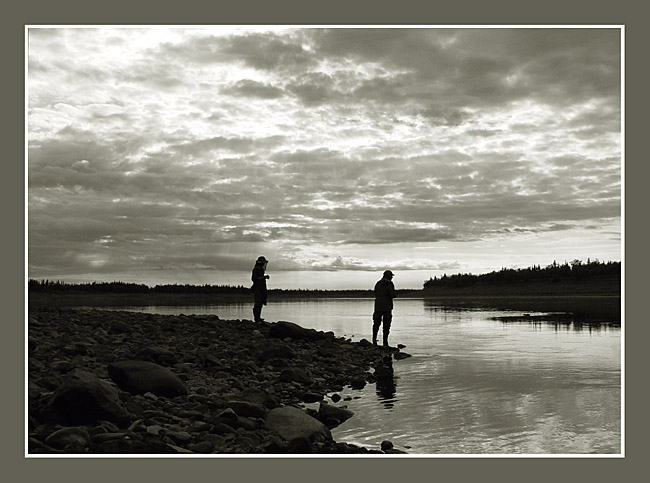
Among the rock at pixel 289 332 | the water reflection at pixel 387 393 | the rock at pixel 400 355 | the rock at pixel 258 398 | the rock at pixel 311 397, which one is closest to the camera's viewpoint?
the rock at pixel 258 398

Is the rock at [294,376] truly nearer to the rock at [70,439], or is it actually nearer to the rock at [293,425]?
the rock at [293,425]

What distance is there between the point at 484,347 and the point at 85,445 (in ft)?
56.5

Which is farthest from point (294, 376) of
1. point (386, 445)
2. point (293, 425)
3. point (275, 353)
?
point (386, 445)

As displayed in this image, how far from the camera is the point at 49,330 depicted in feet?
56.1

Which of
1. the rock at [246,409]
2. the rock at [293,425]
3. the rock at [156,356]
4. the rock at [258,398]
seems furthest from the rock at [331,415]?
the rock at [156,356]

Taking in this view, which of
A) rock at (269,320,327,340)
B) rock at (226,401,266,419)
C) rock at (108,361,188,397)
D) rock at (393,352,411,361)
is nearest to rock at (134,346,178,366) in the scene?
rock at (108,361,188,397)

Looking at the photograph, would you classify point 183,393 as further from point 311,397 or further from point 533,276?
point 533,276

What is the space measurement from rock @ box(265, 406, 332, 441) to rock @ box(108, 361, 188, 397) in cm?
216

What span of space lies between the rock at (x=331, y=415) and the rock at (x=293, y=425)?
1048 millimetres

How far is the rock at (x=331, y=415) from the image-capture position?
36.9 feet

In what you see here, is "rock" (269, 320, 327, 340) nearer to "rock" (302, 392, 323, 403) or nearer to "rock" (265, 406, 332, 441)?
"rock" (302, 392, 323, 403)

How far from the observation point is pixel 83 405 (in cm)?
914

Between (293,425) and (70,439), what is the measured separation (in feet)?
11.0

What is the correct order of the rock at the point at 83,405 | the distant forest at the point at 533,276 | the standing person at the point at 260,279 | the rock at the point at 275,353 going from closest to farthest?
the rock at the point at 83,405 < the rock at the point at 275,353 < the standing person at the point at 260,279 < the distant forest at the point at 533,276
